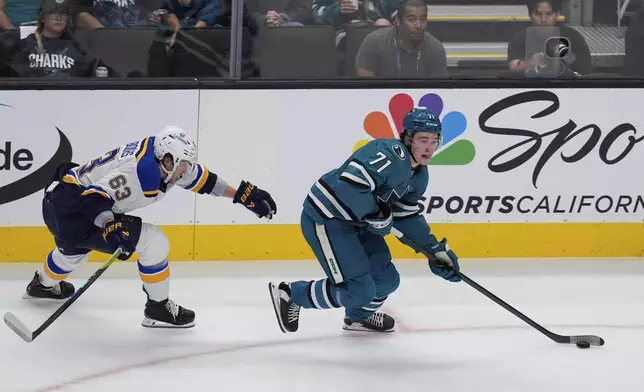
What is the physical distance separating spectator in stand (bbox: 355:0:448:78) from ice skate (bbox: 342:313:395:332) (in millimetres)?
1706

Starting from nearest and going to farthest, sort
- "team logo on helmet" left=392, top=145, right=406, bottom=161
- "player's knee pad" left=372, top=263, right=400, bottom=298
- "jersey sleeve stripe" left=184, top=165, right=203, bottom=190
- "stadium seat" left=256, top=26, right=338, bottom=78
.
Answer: "team logo on helmet" left=392, top=145, right=406, bottom=161
"player's knee pad" left=372, top=263, right=400, bottom=298
"jersey sleeve stripe" left=184, top=165, right=203, bottom=190
"stadium seat" left=256, top=26, right=338, bottom=78

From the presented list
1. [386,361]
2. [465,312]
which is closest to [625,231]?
[465,312]

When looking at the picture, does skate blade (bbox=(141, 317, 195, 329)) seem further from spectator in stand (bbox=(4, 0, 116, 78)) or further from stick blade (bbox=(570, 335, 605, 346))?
spectator in stand (bbox=(4, 0, 116, 78))

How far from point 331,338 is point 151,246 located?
831 millimetres

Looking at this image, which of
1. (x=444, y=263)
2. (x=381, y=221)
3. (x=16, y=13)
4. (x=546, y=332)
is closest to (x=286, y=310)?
(x=381, y=221)

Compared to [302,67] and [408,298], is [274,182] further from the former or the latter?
[408,298]

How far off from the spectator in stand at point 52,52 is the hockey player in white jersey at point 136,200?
1.17m

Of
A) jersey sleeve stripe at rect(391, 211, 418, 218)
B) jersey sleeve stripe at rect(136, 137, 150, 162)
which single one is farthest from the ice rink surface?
jersey sleeve stripe at rect(136, 137, 150, 162)

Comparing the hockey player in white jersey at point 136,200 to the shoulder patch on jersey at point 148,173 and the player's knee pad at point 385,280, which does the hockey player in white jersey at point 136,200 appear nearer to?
the shoulder patch on jersey at point 148,173

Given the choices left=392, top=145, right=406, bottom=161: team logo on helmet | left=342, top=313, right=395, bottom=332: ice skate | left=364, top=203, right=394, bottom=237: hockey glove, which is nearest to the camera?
left=392, top=145, right=406, bottom=161: team logo on helmet

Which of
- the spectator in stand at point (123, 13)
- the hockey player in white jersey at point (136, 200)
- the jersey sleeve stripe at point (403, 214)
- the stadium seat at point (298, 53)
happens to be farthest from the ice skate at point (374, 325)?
the spectator in stand at point (123, 13)

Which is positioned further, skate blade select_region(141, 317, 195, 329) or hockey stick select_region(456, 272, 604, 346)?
skate blade select_region(141, 317, 195, 329)

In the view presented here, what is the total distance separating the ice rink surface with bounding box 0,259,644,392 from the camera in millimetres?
3605

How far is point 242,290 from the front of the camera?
16.4ft
